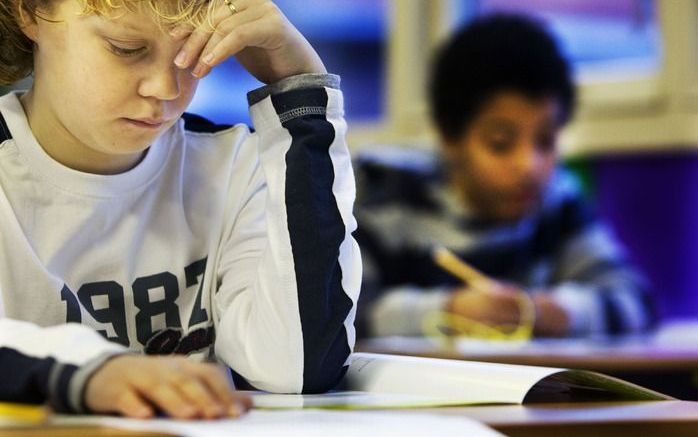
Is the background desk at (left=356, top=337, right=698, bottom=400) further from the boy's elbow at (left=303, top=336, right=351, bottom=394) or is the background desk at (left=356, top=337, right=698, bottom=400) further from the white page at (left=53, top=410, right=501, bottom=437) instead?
the white page at (left=53, top=410, right=501, bottom=437)

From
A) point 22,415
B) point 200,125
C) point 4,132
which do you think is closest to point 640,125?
point 200,125

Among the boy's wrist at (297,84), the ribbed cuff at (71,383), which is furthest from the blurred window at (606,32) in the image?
the ribbed cuff at (71,383)

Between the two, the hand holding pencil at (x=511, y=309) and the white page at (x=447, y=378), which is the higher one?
the white page at (x=447, y=378)

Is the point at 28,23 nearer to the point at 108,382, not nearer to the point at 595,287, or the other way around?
the point at 108,382

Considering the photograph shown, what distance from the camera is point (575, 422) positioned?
783 millimetres

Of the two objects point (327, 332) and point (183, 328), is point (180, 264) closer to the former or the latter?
point (183, 328)

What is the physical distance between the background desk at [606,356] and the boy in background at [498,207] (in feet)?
2.10

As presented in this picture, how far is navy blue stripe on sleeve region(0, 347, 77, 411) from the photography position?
0.84m

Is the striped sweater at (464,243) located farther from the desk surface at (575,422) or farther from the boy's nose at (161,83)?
the desk surface at (575,422)

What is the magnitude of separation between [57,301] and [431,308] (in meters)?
1.52

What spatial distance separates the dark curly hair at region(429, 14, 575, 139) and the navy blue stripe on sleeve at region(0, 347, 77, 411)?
83.9 inches

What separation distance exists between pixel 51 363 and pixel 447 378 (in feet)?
1.13

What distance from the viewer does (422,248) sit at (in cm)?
290

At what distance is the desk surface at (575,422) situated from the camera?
73cm
